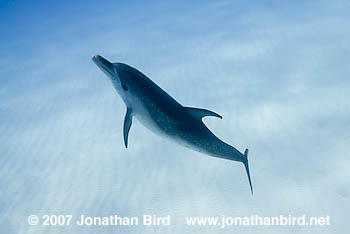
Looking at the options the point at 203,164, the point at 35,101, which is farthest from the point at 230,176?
the point at 35,101

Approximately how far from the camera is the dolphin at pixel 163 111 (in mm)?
3285

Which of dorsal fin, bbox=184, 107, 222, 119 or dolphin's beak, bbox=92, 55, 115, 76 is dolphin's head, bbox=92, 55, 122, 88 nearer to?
dolphin's beak, bbox=92, 55, 115, 76

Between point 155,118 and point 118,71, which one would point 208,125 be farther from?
point 118,71

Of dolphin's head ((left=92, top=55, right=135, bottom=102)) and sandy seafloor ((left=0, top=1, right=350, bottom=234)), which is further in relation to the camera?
sandy seafloor ((left=0, top=1, right=350, bottom=234))

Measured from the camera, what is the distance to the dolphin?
3285 mm

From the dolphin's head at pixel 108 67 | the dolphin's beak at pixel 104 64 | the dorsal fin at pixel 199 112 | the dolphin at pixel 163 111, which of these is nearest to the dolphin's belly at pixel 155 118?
the dolphin at pixel 163 111

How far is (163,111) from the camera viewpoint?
3.27 m

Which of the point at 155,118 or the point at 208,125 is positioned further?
the point at 208,125

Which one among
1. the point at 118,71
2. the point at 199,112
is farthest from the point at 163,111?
the point at 118,71

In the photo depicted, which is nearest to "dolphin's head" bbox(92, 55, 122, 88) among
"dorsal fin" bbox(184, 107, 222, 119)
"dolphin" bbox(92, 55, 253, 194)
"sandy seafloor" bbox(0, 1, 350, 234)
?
"dolphin" bbox(92, 55, 253, 194)

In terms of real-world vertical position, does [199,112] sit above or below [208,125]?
below

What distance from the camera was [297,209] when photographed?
475 cm

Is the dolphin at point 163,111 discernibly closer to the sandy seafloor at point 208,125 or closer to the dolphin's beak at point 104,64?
the dolphin's beak at point 104,64

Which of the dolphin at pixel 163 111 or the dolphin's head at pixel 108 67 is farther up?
the dolphin's head at pixel 108 67
